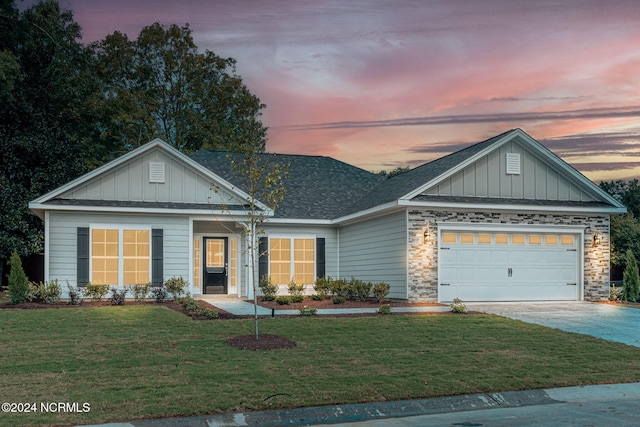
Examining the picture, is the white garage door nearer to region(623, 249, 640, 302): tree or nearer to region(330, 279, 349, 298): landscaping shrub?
region(623, 249, 640, 302): tree

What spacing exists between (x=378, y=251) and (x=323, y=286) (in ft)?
8.16

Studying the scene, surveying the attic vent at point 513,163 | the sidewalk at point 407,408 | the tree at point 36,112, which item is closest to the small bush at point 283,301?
the attic vent at point 513,163

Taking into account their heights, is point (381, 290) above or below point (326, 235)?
below

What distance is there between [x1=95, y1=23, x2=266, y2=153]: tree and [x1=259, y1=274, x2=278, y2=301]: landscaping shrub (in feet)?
61.7

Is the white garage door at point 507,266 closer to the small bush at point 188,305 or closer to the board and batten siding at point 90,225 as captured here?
the small bush at point 188,305

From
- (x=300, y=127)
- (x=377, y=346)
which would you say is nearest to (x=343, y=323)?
(x=377, y=346)

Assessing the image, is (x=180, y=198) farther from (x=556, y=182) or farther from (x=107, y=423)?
(x=107, y=423)

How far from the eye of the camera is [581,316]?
56.3ft

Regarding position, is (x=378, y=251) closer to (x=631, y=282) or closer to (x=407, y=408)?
(x=631, y=282)

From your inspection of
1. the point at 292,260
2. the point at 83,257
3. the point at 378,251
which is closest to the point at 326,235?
the point at 292,260

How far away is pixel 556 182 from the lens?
71.1 feet

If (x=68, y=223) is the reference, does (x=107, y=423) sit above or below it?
below

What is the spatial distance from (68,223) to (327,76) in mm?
10094

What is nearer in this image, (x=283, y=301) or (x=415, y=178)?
(x=283, y=301)
